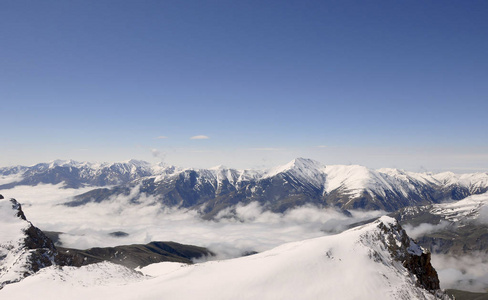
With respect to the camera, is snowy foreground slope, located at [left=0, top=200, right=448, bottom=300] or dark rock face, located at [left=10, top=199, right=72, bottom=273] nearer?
snowy foreground slope, located at [left=0, top=200, right=448, bottom=300]

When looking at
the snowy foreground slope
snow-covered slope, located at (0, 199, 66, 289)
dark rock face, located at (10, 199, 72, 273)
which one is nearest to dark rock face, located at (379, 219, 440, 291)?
the snowy foreground slope

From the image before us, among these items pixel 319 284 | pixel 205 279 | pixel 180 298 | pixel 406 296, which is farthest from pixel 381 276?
pixel 180 298

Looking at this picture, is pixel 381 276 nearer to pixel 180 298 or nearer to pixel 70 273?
pixel 180 298

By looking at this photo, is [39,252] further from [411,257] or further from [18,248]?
[411,257]

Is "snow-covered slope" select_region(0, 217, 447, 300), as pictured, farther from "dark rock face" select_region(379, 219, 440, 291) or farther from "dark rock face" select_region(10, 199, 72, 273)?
"dark rock face" select_region(10, 199, 72, 273)

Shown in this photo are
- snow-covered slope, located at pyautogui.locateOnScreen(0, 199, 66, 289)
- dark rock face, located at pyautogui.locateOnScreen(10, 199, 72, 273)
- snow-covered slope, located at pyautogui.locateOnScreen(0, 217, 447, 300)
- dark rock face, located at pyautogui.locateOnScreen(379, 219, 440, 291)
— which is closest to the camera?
snow-covered slope, located at pyautogui.locateOnScreen(0, 217, 447, 300)

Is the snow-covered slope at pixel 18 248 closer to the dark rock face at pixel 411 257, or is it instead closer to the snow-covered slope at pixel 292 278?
the snow-covered slope at pixel 292 278

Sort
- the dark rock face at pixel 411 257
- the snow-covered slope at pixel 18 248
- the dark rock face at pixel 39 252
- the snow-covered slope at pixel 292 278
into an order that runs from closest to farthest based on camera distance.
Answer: the snow-covered slope at pixel 292 278 < the dark rock face at pixel 411 257 < the snow-covered slope at pixel 18 248 < the dark rock face at pixel 39 252

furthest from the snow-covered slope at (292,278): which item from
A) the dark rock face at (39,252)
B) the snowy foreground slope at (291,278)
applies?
the dark rock face at (39,252)
